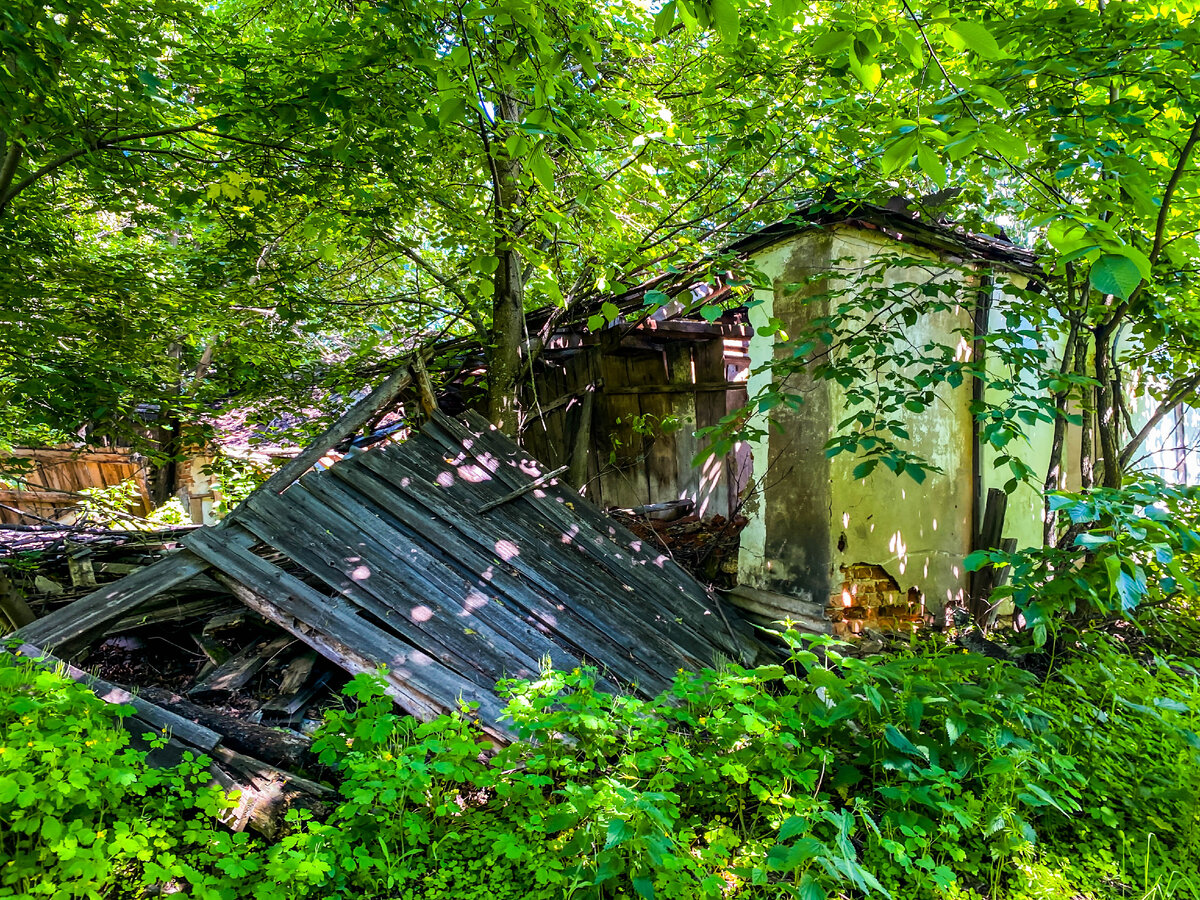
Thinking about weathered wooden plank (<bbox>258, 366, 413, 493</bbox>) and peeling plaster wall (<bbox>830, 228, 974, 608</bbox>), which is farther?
peeling plaster wall (<bbox>830, 228, 974, 608</bbox>)

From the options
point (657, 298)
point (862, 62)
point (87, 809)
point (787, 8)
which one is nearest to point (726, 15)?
point (787, 8)

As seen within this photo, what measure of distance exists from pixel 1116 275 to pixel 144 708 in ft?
11.4

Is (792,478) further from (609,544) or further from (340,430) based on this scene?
(340,430)

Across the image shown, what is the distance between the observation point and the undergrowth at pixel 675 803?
184cm

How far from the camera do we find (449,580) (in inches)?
135

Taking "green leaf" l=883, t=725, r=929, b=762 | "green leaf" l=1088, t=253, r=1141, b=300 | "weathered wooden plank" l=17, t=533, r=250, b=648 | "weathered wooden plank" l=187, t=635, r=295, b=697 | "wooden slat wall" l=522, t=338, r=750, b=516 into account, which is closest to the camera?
"green leaf" l=1088, t=253, r=1141, b=300

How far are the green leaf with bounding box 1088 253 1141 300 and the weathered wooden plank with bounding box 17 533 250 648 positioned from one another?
347cm

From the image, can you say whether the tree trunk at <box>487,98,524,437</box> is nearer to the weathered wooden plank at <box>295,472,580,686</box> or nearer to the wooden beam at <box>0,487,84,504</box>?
the weathered wooden plank at <box>295,472,580,686</box>

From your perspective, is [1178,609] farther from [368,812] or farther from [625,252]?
[368,812]

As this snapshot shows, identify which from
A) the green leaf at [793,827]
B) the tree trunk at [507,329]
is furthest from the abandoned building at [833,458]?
the green leaf at [793,827]

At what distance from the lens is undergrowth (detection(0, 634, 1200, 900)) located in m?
1.84

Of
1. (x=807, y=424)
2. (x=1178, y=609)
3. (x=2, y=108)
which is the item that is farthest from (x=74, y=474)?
(x=1178, y=609)

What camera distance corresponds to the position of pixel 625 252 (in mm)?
4074

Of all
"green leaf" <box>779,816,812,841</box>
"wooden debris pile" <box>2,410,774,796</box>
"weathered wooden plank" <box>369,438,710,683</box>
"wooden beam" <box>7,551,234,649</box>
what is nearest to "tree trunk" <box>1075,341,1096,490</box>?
"wooden debris pile" <box>2,410,774,796</box>
